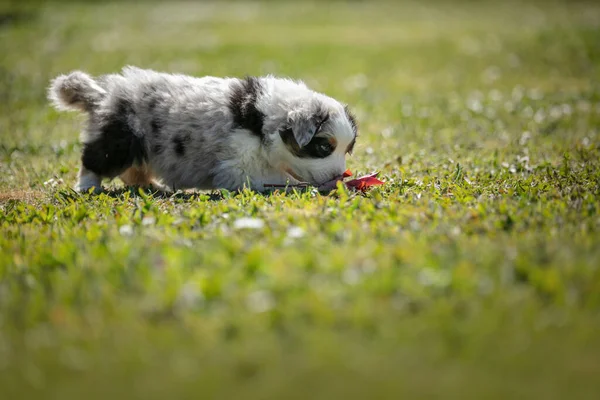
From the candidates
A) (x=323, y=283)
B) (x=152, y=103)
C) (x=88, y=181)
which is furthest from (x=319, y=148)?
(x=323, y=283)

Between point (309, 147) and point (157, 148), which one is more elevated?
point (309, 147)

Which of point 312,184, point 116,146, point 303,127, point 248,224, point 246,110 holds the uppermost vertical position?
point 246,110

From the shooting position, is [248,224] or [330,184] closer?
[248,224]

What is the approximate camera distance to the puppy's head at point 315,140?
6.03m

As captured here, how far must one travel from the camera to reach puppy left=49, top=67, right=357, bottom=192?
618cm

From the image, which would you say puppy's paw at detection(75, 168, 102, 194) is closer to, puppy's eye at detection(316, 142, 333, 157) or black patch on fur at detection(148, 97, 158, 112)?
black patch on fur at detection(148, 97, 158, 112)

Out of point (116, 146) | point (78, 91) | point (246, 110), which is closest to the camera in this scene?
point (246, 110)

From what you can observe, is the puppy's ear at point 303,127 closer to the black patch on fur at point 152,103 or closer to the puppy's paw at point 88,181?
the black patch on fur at point 152,103

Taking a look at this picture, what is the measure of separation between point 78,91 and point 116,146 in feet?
2.50

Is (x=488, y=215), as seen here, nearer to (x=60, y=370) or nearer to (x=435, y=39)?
(x=60, y=370)

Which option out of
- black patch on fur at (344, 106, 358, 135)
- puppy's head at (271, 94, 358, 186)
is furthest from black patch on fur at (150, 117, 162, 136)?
black patch on fur at (344, 106, 358, 135)

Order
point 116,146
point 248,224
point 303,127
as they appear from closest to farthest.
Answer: point 248,224 < point 303,127 < point 116,146

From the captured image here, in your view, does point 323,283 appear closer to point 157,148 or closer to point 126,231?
point 126,231

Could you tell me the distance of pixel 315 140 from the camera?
240 inches
